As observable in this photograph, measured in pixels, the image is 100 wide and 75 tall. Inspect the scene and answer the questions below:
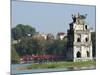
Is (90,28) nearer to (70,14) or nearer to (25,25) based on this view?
(70,14)

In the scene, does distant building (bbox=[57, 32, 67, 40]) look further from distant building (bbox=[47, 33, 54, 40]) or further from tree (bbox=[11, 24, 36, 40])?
tree (bbox=[11, 24, 36, 40])

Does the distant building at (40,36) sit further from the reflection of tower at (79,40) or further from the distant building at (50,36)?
the reflection of tower at (79,40)

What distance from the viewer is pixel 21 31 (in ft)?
9.33

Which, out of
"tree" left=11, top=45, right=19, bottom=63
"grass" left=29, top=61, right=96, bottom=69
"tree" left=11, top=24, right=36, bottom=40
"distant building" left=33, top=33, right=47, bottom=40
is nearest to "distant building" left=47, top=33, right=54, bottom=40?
"distant building" left=33, top=33, right=47, bottom=40

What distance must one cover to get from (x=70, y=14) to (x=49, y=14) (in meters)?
0.27

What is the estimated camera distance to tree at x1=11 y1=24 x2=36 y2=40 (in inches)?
110

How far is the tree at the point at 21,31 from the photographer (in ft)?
9.17

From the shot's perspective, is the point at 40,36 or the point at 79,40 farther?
the point at 79,40

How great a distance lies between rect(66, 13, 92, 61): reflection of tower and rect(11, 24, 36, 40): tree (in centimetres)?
48

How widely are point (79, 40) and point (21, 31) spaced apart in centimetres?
73

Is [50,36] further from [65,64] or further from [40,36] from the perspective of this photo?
[65,64]

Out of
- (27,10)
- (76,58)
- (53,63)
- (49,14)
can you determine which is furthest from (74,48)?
(27,10)

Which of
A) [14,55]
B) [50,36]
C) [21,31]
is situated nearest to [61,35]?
[50,36]

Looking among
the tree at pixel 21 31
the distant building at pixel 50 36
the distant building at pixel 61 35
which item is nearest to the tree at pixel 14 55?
the tree at pixel 21 31
